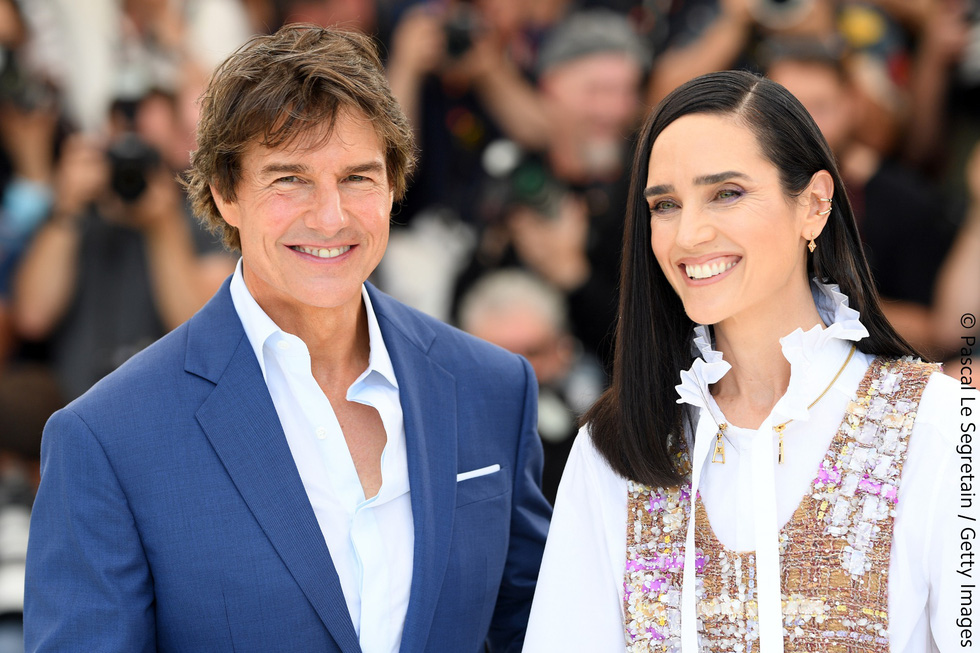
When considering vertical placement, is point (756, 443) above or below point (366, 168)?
below

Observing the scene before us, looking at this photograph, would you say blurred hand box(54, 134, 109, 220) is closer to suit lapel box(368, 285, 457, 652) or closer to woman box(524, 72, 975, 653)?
suit lapel box(368, 285, 457, 652)

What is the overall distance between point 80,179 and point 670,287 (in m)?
2.91

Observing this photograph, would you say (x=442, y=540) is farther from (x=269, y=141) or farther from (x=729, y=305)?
(x=269, y=141)

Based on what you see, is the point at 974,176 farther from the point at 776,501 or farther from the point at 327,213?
the point at 327,213

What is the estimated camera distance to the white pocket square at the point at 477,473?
2.10 metres

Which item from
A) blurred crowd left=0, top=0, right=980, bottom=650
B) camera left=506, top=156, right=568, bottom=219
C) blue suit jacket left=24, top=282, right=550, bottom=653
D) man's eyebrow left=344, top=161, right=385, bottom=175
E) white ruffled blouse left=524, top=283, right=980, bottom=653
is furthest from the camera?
camera left=506, top=156, right=568, bottom=219

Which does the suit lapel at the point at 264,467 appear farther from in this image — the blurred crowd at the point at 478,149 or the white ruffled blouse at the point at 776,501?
the blurred crowd at the point at 478,149

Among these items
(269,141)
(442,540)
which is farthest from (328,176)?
(442,540)

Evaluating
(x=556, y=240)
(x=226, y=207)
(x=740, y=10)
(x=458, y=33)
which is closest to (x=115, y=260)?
(x=458, y=33)

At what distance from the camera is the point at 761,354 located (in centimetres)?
190

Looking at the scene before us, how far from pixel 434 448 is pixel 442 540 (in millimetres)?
191

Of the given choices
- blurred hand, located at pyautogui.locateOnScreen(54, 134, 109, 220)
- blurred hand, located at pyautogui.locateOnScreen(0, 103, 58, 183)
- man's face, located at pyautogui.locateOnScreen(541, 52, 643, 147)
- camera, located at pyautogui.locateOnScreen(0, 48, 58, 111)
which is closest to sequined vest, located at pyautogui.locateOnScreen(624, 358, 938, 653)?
man's face, located at pyautogui.locateOnScreen(541, 52, 643, 147)

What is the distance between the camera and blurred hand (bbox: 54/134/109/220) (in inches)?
161

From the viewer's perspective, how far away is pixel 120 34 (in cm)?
423
